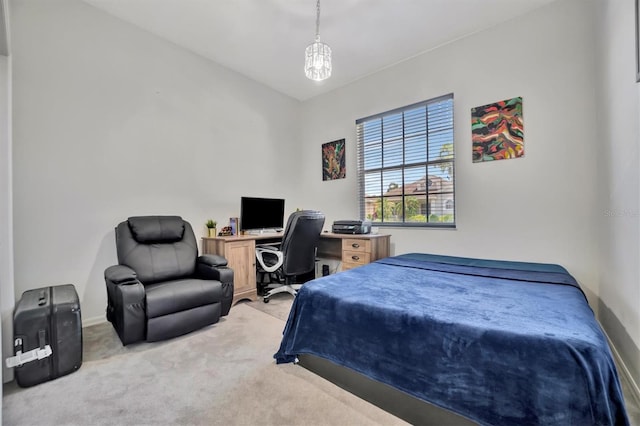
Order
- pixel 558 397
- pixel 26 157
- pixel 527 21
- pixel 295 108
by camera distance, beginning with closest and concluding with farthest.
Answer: pixel 558 397, pixel 26 157, pixel 527 21, pixel 295 108

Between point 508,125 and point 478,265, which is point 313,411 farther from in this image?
point 508,125

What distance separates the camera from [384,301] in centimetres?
153

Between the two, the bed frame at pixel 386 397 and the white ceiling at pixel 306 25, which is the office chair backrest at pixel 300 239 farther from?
the white ceiling at pixel 306 25

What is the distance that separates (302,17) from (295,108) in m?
2.03

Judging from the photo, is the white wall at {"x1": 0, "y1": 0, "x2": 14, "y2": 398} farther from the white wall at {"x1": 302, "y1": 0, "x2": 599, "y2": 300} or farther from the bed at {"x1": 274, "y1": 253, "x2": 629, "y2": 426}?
the white wall at {"x1": 302, "y1": 0, "x2": 599, "y2": 300}

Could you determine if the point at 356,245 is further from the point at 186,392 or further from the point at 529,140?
the point at 186,392

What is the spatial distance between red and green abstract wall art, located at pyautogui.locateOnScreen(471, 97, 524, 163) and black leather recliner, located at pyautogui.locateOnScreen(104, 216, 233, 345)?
9.75 ft

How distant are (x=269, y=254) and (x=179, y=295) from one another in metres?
1.34

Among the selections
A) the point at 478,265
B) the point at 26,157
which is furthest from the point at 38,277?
the point at 478,265

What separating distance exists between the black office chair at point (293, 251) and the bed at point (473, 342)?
1.30m

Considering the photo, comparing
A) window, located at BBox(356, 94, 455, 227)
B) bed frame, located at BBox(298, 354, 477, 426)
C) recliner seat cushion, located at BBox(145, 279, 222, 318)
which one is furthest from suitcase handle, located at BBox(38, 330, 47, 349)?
window, located at BBox(356, 94, 455, 227)

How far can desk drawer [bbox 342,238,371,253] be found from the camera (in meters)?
3.29

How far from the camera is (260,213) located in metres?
3.85

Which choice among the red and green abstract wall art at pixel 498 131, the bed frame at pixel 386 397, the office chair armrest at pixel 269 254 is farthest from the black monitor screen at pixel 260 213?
the red and green abstract wall art at pixel 498 131
